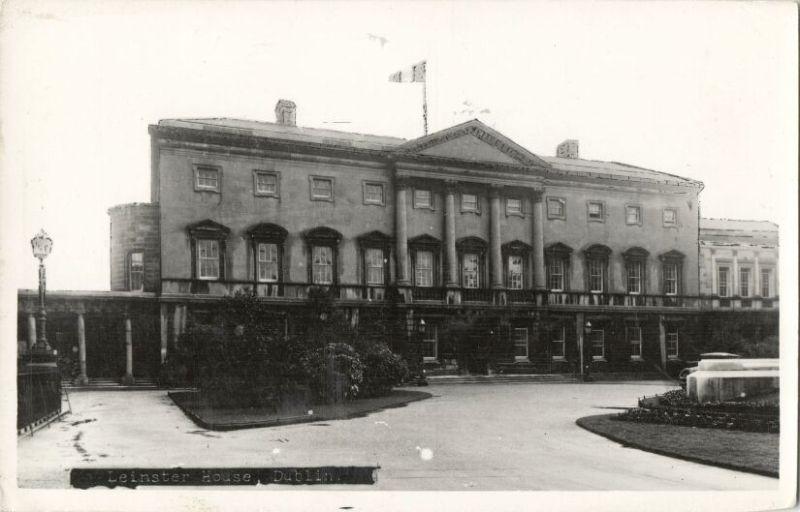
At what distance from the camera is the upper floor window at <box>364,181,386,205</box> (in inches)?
512

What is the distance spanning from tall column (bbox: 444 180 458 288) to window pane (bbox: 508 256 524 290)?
2.88ft

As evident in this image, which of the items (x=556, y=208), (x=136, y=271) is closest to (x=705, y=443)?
(x=556, y=208)

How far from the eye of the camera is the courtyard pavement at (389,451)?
722 centimetres

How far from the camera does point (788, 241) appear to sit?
821 centimetres

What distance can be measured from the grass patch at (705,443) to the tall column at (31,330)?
21.9 feet

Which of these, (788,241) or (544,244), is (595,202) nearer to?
(544,244)

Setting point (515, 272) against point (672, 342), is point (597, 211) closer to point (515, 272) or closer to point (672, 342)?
point (515, 272)

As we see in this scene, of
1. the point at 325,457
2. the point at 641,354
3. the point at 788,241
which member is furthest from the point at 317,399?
the point at 788,241

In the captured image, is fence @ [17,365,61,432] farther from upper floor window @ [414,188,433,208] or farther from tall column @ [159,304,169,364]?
upper floor window @ [414,188,433,208]

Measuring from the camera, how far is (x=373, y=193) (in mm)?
13023

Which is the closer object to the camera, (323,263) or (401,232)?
(323,263)

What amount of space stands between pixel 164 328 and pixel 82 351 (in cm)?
162

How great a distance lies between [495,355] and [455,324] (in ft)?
2.80

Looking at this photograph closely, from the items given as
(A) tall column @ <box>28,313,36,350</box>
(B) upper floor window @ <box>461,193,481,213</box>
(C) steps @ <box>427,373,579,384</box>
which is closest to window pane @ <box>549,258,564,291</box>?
(C) steps @ <box>427,373,579,384</box>
